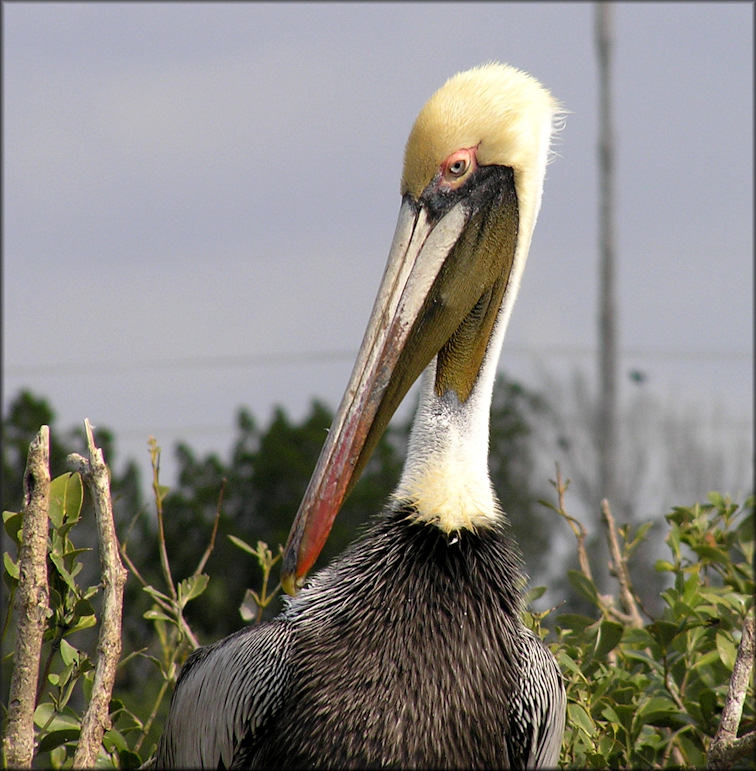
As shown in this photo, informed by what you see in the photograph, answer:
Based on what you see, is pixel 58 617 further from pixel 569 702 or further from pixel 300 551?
pixel 569 702

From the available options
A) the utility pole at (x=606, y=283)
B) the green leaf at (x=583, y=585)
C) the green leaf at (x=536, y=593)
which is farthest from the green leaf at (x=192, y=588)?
the utility pole at (x=606, y=283)

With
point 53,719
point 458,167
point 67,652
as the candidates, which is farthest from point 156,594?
point 458,167

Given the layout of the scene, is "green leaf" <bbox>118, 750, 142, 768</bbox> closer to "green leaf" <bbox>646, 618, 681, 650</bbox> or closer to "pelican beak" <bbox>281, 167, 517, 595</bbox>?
"pelican beak" <bbox>281, 167, 517, 595</bbox>

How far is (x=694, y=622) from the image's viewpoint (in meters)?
2.90

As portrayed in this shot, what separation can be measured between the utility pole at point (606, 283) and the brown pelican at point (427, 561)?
33.9 ft

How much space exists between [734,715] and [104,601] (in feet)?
4.70

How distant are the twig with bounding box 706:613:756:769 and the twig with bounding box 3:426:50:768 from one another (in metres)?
1.51

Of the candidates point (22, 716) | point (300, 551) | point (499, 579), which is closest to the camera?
point (22, 716)

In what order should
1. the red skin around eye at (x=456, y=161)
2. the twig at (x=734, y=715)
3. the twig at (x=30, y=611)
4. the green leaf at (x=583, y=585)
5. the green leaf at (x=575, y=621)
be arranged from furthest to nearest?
the green leaf at (x=583, y=585) < the green leaf at (x=575, y=621) < the red skin around eye at (x=456, y=161) < the twig at (x=734, y=715) < the twig at (x=30, y=611)

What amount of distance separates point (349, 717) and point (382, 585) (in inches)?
13.9

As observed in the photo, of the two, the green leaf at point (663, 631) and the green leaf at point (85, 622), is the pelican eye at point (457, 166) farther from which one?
the green leaf at point (85, 622)

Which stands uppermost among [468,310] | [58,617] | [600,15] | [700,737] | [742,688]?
[600,15]

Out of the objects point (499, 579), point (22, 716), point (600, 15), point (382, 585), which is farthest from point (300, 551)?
point (600, 15)

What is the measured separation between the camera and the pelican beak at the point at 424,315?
9.03ft
